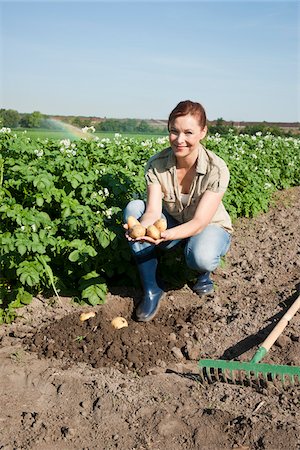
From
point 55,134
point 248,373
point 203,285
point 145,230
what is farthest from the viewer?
point 55,134

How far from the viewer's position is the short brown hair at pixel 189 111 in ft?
11.6

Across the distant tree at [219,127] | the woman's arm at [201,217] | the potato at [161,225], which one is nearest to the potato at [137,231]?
the potato at [161,225]

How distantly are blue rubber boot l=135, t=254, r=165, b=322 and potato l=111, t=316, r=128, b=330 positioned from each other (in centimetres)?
13

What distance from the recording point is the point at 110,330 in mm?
3633

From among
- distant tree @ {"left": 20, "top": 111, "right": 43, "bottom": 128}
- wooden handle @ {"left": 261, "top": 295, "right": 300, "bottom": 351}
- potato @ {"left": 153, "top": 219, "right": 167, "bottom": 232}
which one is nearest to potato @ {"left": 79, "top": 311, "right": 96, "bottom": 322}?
potato @ {"left": 153, "top": 219, "right": 167, "bottom": 232}

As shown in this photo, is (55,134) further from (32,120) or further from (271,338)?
(271,338)

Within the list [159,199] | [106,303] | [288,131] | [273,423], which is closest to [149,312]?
[106,303]

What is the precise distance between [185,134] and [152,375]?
142cm

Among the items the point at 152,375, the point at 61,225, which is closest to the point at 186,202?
the point at 61,225

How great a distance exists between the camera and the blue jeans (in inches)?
150

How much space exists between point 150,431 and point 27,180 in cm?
194

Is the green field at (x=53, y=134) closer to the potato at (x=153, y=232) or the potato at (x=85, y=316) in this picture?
the potato at (x=85, y=316)

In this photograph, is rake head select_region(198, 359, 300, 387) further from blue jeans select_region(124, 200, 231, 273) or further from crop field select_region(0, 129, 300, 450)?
blue jeans select_region(124, 200, 231, 273)

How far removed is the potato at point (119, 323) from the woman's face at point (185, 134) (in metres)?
1.08
